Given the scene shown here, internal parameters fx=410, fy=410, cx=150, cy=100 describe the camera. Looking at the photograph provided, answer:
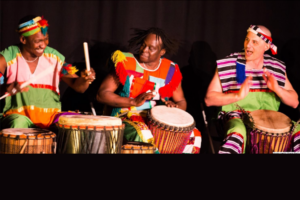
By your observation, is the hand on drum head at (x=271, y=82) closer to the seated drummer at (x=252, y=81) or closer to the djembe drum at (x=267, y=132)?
the seated drummer at (x=252, y=81)

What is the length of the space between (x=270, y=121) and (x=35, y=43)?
2.19 m

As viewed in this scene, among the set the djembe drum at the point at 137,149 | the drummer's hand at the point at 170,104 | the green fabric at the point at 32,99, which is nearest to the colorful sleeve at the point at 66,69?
the green fabric at the point at 32,99

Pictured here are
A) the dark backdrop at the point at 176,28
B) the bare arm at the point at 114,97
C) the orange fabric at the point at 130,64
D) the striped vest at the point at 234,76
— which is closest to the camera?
the bare arm at the point at 114,97

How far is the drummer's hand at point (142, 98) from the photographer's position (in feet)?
12.0

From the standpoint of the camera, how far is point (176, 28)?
4.62m

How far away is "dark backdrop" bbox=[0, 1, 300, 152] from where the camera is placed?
14.1 ft

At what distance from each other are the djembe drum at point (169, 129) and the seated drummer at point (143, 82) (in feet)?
0.56

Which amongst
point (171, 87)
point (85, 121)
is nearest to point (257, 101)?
point (171, 87)

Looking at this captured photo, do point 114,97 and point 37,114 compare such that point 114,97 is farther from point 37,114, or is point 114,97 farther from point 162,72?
point 37,114

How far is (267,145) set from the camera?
3.59 metres
